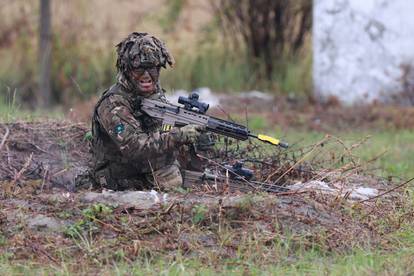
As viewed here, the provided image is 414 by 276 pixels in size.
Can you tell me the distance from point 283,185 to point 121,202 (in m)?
1.48

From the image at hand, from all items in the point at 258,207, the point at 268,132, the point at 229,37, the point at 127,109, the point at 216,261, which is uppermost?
the point at 229,37

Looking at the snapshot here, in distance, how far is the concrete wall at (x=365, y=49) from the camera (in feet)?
42.4

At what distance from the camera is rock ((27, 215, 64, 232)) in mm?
5723

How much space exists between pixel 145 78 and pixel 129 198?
0.83 meters

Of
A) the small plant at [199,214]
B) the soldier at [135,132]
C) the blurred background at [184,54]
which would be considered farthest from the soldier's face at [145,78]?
the blurred background at [184,54]

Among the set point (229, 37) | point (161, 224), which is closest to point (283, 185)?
point (161, 224)

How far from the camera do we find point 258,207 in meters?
5.92

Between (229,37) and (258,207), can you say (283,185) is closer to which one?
(258,207)

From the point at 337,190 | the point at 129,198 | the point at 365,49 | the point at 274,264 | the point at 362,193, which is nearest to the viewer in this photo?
the point at 274,264

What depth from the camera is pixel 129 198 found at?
19.7 feet

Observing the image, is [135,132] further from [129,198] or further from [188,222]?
[188,222]

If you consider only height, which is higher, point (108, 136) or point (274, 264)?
point (108, 136)

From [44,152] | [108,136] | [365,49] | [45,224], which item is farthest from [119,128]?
[365,49]

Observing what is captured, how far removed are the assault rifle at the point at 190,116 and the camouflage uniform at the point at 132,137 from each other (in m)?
0.10
